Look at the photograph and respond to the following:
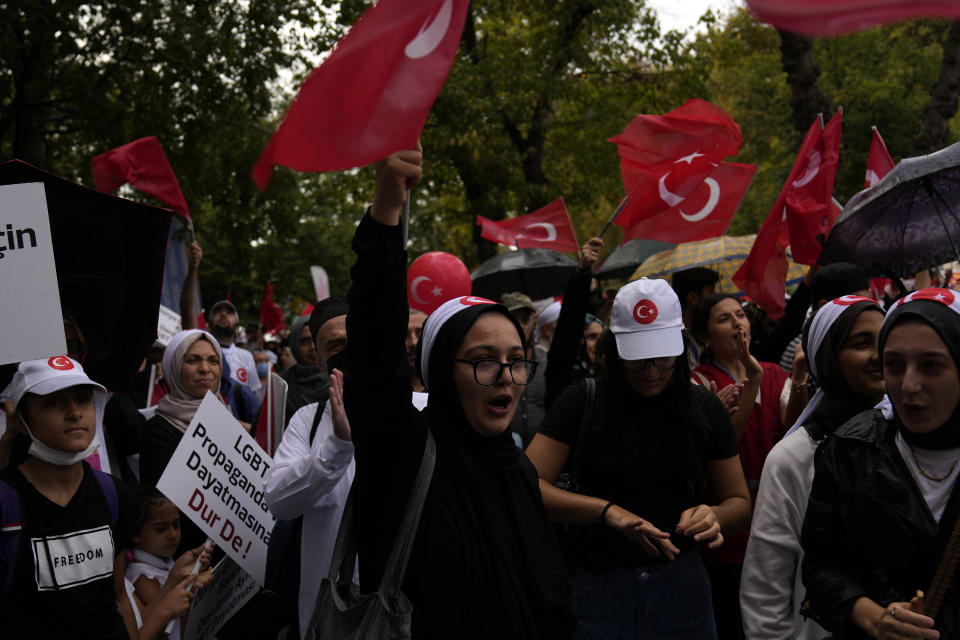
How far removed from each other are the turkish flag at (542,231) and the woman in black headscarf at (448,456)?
8.50 m

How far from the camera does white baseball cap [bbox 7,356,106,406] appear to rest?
11.3ft

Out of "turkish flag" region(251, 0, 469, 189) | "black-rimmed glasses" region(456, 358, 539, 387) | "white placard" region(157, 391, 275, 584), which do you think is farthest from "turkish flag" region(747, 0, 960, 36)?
"white placard" region(157, 391, 275, 584)

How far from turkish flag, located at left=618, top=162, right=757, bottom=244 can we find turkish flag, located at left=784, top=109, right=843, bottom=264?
0.44 meters

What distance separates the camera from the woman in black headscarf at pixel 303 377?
5320mm

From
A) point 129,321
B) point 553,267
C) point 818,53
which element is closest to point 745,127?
point 818,53

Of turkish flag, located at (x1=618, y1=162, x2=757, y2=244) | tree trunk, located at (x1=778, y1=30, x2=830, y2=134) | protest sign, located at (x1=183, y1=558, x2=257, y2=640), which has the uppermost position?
tree trunk, located at (x1=778, y1=30, x2=830, y2=134)

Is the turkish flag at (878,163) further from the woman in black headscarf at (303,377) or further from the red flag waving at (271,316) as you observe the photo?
the red flag waving at (271,316)

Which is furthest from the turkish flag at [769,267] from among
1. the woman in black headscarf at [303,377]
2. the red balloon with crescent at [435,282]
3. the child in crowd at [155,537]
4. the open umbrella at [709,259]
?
the child in crowd at [155,537]

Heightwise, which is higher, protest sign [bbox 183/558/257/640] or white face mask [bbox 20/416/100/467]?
white face mask [bbox 20/416/100/467]

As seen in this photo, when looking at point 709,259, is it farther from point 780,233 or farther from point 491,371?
point 491,371

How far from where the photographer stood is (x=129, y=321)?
182 inches

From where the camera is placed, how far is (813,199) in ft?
21.2

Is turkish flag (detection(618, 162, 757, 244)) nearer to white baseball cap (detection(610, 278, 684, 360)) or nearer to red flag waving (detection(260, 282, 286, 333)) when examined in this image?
white baseball cap (detection(610, 278, 684, 360))

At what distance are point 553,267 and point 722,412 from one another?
715 centimetres
